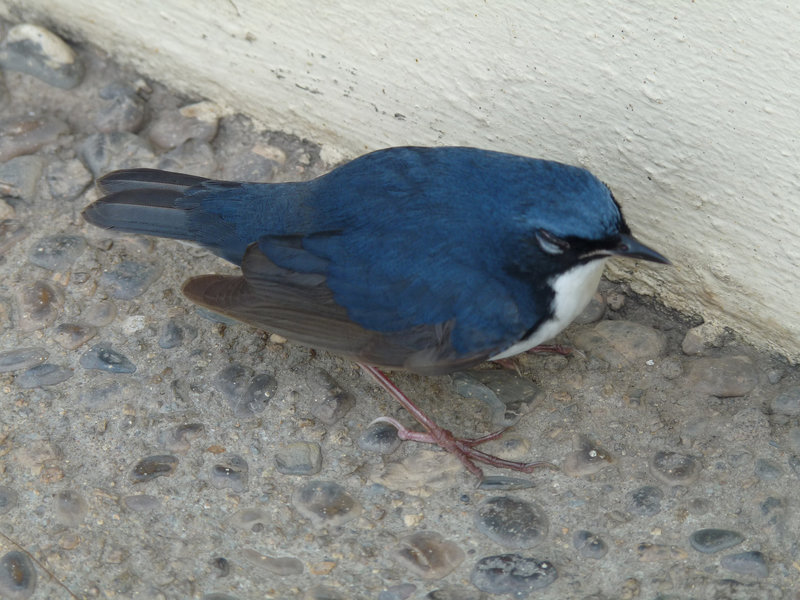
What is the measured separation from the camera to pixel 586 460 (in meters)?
3.09

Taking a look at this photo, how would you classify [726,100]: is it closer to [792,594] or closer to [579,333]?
[579,333]

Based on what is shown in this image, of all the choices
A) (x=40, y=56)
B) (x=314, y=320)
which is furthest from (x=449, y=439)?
(x=40, y=56)

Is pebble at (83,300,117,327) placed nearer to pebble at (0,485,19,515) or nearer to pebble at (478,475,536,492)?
pebble at (0,485,19,515)

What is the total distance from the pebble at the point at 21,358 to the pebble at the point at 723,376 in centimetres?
230

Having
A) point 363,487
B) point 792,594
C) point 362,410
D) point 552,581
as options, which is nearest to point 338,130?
point 362,410

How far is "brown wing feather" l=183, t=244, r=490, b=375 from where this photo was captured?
2941mm

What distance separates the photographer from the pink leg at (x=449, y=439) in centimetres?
310

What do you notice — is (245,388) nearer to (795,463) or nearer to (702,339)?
(702,339)

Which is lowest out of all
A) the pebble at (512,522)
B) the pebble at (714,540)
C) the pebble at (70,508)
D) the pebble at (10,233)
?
the pebble at (70,508)

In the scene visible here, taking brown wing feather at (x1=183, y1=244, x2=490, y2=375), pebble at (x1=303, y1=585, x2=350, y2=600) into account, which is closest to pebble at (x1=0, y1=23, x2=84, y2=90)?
brown wing feather at (x1=183, y1=244, x2=490, y2=375)

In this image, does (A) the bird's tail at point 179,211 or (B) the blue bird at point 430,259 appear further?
(A) the bird's tail at point 179,211

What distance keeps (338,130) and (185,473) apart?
1556mm

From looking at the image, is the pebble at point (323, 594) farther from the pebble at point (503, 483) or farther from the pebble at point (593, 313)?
the pebble at point (593, 313)

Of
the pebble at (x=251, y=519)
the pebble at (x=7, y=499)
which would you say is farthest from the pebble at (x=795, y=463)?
the pebble at (x=7, y=499)
